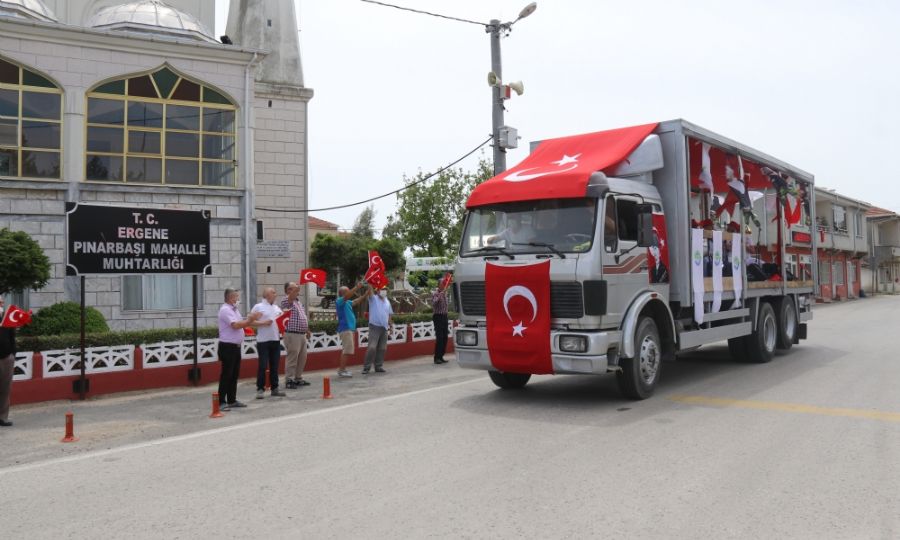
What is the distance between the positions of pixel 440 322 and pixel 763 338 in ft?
20.1

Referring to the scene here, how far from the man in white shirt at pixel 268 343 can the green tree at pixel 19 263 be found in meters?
4.84

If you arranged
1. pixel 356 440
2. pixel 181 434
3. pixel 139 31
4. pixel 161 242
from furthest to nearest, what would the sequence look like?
pixel 139 31, pixel 161 242, pixel 181 434, pixel 356 440

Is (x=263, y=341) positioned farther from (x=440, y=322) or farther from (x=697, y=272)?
(x=697, y=272)

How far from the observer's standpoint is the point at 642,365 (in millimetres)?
8648

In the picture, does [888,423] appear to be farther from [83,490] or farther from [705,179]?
[83,490]

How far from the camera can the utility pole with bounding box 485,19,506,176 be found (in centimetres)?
1638

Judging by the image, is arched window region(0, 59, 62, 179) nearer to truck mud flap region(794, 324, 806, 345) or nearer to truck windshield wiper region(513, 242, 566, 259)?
truck windshield wiper region(513, 242, 566, 259)

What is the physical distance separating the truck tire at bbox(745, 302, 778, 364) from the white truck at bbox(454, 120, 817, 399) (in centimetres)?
114

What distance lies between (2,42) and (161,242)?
7.79 metres

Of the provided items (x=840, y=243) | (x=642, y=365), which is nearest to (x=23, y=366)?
(x=642, y=365)

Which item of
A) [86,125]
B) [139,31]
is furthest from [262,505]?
[139,31]

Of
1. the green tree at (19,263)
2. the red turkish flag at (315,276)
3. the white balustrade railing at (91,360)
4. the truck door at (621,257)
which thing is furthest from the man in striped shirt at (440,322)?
the green tree at (19,263)

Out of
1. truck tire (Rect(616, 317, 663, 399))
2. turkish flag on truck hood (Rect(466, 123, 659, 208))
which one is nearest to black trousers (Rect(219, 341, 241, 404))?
turkish flag on truck hood (Rect(466, 123, 659, 208))

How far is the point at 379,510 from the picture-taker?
186 inches
